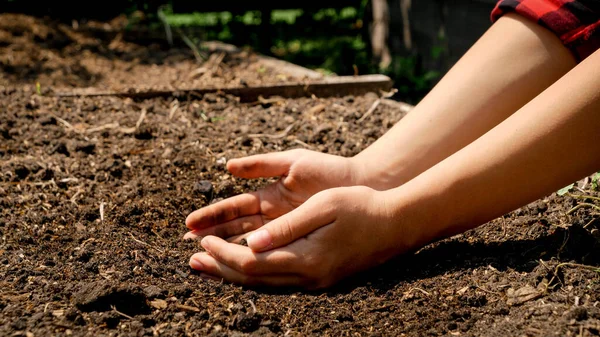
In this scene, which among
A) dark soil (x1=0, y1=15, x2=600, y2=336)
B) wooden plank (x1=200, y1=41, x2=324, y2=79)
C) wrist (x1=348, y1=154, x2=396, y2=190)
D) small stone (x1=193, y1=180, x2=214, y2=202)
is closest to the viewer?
dark soil (x1=0, y1=15, x2=600, y2=336)

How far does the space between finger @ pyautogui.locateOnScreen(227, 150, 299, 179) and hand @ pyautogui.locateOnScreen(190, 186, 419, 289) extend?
0.37m

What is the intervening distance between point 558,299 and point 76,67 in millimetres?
3592

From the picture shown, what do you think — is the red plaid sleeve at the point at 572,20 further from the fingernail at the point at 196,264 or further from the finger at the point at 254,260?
the fingernail at the point at 196,264

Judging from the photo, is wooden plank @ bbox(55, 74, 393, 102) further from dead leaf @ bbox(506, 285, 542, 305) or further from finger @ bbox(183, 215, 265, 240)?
dead leaf @ bbox(506, 285, 542, 305)

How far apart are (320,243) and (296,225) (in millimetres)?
87

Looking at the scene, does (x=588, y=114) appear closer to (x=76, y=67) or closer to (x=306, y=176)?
(x=306, y=176)

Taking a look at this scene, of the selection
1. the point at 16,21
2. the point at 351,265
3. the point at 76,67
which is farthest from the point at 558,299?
the point at 16,21

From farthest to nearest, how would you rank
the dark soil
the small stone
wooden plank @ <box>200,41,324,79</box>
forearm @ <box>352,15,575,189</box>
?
wooden plank @ <box>200,41,324,79</box>, the small stone, forearm @ <box>352,15,575,189</box>, the dark soil

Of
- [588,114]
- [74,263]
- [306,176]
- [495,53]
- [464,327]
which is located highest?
[495,53]

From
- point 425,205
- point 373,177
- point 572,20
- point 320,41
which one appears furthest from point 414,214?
point 320,41

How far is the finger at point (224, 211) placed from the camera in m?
2.06

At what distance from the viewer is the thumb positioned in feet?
5.62

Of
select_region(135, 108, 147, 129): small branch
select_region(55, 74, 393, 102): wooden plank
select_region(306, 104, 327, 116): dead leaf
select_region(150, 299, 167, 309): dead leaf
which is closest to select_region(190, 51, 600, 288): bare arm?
select_region(150, 299, 167, 309): dead leaf

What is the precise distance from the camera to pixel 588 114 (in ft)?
5.10
